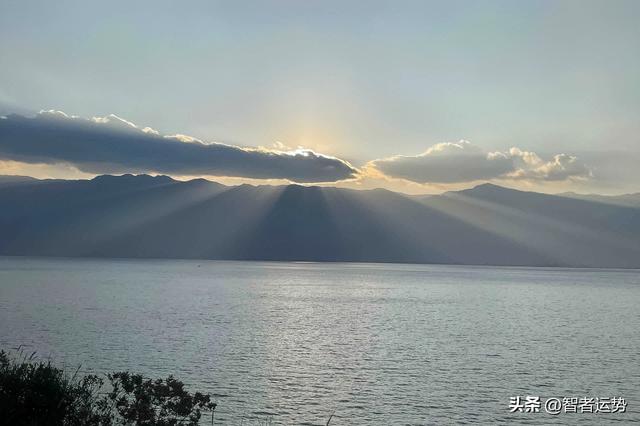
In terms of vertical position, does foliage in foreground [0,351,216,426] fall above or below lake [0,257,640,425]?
above

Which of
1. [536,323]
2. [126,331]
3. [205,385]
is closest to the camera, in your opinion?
[205,385]

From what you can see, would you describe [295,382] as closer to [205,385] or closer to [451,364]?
[205,385]

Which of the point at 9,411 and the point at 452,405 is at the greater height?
the point at 9,411

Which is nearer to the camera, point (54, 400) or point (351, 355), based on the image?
point (54, 400)

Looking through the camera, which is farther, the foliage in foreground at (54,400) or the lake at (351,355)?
the lake at (351,355)

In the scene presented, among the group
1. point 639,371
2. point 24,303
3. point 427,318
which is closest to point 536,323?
point 427,318

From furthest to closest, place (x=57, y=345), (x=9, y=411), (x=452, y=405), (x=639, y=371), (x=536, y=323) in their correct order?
(x=536, y=323) < (x=57, y=345) < (x=639, y=371) < (x=452, y=405) < (x=9, y=411)

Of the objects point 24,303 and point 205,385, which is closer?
point 205,385

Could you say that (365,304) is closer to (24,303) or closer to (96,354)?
(24,303)

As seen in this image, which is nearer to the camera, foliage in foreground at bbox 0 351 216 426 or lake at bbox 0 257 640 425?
foliage in foreground at bbox 0 351 216 426

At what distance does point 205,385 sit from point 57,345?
27.3m

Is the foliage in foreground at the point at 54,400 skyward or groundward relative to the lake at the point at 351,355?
skyward

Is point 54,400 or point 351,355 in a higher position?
point 54,400

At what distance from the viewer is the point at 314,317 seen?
117m
